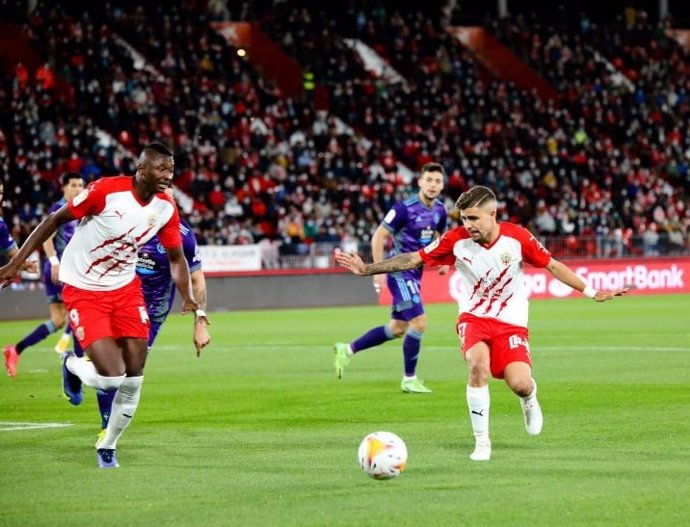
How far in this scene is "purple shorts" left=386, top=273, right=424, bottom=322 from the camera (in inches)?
605

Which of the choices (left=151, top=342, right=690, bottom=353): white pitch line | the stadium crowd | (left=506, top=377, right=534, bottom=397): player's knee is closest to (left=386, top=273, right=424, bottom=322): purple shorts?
(left=506, top=377, right=534, bottom=397): player's knee

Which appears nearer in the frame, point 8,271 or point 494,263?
point 8,271

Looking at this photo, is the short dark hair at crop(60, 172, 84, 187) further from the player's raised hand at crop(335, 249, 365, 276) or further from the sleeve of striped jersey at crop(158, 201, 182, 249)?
the player's raised hand at crop(335, 249, 365, 276)

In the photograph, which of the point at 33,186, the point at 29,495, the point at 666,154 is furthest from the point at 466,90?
the point at 29,495

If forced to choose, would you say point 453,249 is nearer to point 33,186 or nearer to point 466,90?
point 33,186

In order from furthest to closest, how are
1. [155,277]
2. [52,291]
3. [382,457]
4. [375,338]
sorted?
[52,291] → [375,338] → [155,277] → [382,457]

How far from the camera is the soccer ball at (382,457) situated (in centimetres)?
858

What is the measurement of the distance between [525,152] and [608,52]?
34.4ft

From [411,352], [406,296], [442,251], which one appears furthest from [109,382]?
[406,296]

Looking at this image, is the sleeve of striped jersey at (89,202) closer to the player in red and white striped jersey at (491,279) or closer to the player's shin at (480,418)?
the player in red and white striped jersey at (491,279)

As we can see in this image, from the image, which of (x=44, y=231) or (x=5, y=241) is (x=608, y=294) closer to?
(x=44, y=231)

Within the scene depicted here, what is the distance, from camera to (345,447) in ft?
34.4

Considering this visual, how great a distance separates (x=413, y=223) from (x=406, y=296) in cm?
87

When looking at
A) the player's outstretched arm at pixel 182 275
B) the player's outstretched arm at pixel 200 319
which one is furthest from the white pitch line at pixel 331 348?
the player's outstretched arm at pixel 182 275
